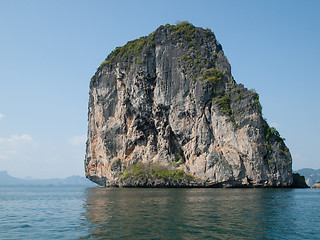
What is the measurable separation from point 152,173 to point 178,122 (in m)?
13.3

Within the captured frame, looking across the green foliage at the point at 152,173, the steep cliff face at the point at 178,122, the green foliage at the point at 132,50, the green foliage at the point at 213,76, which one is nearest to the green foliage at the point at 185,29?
the steep cliff face at the point at 178,122

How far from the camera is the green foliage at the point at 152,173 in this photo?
66.0m

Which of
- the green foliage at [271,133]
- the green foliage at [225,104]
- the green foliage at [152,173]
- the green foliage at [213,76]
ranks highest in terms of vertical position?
the green foliage at [213,76]

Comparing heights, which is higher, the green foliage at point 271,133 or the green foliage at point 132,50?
the green foliage at point 132,50

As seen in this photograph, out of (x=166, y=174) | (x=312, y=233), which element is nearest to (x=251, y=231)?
(x=312, y=233)

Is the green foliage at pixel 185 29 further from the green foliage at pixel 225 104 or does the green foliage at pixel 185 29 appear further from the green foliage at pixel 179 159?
the green foliage at pixel 179 159

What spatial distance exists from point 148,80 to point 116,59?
15375 millimetres

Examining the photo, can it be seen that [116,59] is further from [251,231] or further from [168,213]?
[251,231]

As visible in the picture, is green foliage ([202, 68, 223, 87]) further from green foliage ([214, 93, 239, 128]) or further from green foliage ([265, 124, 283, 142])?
green foliage ([265, 124, 283, 142])

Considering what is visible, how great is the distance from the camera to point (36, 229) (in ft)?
60.3

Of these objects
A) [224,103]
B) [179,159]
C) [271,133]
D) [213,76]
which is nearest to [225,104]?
[224,103]

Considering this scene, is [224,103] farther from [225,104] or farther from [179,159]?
[179,159]

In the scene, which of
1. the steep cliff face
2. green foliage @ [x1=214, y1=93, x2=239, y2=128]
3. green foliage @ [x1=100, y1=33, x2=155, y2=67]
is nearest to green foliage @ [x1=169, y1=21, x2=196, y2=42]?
the steep cliff face

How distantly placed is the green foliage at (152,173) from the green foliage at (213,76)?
2080 centimetres
